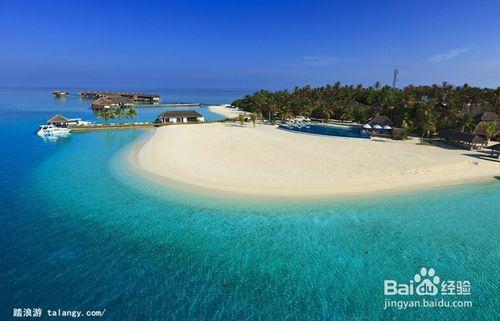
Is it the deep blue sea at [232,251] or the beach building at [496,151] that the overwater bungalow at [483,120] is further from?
the deep blue sea at [232,251]

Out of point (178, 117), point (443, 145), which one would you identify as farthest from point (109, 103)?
point (443, 145)

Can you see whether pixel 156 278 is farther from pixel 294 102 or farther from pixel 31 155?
pixel 294 102

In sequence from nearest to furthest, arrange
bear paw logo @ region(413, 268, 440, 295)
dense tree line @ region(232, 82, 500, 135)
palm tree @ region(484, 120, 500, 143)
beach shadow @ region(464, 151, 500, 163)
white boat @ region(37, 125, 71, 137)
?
bear paw logo @ region(413, 268, 440, 295) < beach shadow @ region(464, 151, 500, 163) < palm tree @ region(484, 120, 500, 143) < dense tree line @ region(232, 82, 500, 135) < white boat @ region(37, 125, 71, 137)

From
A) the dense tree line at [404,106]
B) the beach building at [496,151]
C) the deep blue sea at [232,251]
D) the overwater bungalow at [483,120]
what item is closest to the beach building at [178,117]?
the dense tree line at [404,106]

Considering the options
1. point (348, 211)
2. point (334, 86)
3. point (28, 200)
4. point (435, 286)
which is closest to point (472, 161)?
point (348, 211)

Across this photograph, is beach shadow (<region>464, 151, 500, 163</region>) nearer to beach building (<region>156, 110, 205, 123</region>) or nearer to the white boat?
beach building (<region>156, 110, 205, 123</region>)

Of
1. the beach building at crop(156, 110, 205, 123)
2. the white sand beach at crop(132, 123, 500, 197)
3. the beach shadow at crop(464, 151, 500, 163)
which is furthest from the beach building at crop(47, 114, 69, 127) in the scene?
the beach shadow at crop(464, 151, 500, 163)

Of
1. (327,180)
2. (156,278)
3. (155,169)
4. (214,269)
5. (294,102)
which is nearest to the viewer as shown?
(156,278)
